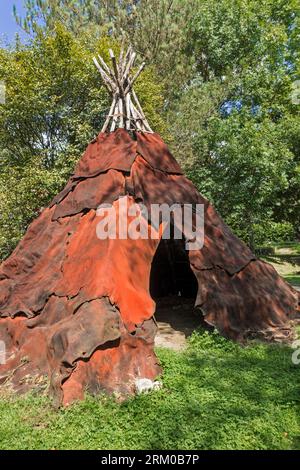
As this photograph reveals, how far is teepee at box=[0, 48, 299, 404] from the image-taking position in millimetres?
5133

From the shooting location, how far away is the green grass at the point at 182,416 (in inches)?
159

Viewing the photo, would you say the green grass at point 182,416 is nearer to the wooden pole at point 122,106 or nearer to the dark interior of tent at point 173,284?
the dark interior of tent at point 173,284

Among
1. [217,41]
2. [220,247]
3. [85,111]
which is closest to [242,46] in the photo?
[217,41]

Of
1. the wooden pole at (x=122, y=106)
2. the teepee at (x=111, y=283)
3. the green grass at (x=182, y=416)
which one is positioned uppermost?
the wooden pole at (x=122, y=106)

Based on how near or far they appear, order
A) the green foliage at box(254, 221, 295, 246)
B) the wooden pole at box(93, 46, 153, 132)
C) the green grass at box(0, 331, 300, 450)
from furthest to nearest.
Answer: the green foliage at box(254, 221, 295, 246) → the wooden pole at box(93, 46, 153, 132) → the green grass at box(0, 331, 300, 450)

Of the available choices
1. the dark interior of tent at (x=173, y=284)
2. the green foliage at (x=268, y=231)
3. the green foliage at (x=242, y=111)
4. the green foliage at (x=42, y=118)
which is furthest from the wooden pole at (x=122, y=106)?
the green foliage at (x=268, y=231)

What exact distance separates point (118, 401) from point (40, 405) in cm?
87

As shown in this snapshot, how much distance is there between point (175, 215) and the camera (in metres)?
7.22

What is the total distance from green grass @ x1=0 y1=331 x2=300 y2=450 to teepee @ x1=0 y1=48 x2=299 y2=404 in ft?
1.07

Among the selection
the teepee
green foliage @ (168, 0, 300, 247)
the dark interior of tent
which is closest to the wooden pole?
the teepee

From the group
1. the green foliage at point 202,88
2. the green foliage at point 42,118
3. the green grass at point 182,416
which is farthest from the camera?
the green foliage at point 202,88

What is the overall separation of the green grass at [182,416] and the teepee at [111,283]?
0.32 meters

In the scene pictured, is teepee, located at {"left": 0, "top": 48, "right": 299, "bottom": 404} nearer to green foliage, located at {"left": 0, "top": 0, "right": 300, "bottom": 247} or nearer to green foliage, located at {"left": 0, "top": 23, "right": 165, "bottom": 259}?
green foliage, located at {"left": 0, "top": 23, "right": 165, "bottom": 259}

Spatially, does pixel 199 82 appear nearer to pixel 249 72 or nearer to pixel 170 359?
pixel 249 72
